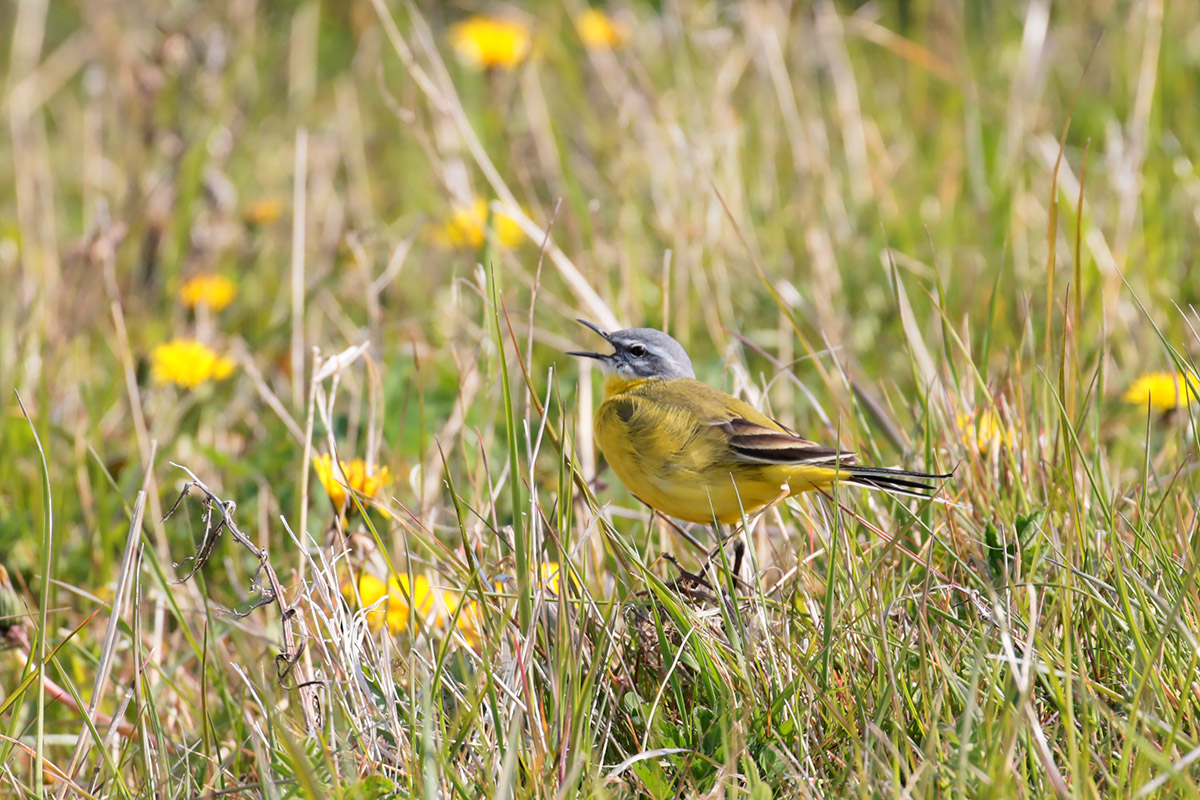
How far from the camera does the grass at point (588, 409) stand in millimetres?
2127

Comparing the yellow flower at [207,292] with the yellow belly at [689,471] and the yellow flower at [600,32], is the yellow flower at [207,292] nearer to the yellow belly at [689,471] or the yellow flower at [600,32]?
the yellow flower at [600,32]

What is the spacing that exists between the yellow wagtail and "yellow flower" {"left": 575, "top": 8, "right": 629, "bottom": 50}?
294 centimetres

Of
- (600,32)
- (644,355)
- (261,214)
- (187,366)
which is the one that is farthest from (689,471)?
(600,32)

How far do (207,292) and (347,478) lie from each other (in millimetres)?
2471

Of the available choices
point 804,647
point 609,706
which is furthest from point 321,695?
point 804,647

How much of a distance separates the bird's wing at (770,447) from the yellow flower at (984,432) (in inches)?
14.3

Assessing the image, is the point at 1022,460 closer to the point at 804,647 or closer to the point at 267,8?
the point at 804,647

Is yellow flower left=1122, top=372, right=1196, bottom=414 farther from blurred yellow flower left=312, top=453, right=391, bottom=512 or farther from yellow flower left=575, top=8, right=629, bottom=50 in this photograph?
yellow flower left=575, top=8, right=629, bottom=50

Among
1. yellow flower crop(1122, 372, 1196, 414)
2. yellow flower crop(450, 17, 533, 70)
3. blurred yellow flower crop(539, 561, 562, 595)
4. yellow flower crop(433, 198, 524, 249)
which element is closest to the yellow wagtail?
blurred yellow flower crop(539, 561, 562, 595)

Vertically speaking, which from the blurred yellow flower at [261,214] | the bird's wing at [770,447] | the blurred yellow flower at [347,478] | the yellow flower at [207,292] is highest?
the bird's wing at [770,447]

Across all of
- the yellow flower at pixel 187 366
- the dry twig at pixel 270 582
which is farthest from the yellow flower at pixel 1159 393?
the yellow flower at pixel 187 366

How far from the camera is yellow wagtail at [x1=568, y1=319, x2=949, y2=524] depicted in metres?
2.67

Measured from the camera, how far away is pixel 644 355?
347cm

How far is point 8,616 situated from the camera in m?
2.60
